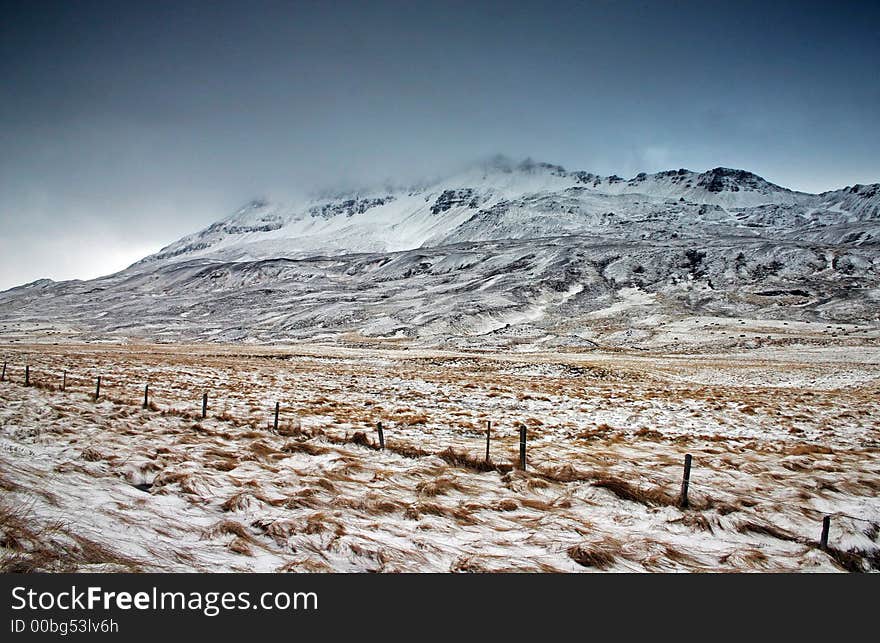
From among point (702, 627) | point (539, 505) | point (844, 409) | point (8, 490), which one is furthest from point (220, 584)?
point (844, 409)

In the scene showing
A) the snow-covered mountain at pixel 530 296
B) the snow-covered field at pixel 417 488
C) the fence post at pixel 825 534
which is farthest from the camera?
the snow-covered mountain at pixel 530 296

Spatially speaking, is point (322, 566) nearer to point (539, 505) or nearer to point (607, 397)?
point (539, 505)

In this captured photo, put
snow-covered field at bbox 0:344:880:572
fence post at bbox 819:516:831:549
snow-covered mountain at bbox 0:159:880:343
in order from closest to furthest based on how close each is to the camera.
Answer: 1. snow-covered field at bbox 0:344:880:572
2. fence post at bbox 819:516:831:549
3. snow-covered mountain at bbox 0:159:880:343

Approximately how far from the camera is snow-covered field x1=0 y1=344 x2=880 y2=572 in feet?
19.9

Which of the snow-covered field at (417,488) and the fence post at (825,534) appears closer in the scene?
the snow-covered field at (417,488)

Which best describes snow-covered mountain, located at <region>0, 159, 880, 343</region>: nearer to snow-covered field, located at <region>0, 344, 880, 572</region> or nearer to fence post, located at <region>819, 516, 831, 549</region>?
snow-covered field, located at <region>0, 344, 880, 572</region>

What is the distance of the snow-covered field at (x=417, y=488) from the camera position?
6.08m

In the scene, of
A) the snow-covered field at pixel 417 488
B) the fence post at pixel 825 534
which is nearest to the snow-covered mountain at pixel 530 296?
the snow-covered field at pixel 417 488

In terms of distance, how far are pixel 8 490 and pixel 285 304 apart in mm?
151316

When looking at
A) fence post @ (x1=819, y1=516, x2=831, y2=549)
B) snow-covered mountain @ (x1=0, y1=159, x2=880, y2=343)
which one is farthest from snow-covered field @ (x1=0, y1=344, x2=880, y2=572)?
snow-covered mountain @ (x1=0, y1=159, x2=880, y2=343)

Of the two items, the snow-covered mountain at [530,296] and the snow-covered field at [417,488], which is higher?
the snow-covered mountain at [530,296]

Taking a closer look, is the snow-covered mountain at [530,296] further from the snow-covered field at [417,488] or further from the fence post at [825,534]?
the fence post at [825,534]

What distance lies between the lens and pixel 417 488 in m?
9.38

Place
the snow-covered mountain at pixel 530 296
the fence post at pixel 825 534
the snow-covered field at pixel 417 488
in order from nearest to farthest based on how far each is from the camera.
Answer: the snow-covered field at pixel 417 488 < the fence post at pixel 825 534 < the snow-covered mountain at pixel 530 296
